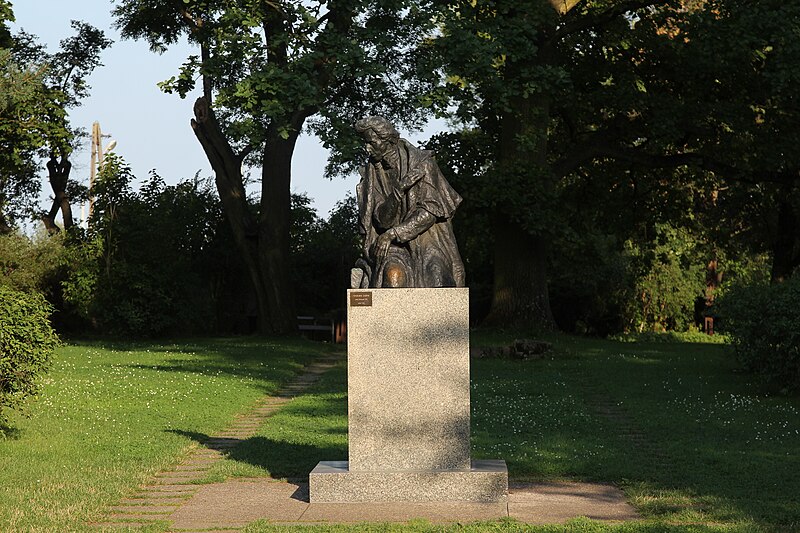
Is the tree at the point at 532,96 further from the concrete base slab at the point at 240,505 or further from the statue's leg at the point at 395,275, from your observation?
the concrete base slab at the point at 240,505

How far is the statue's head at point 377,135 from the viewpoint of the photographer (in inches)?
413

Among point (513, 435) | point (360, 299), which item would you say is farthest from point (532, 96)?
point (360, 299)

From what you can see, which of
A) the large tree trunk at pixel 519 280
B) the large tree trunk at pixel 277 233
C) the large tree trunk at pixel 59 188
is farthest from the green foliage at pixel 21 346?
the large tree trunk at pixel 59 188

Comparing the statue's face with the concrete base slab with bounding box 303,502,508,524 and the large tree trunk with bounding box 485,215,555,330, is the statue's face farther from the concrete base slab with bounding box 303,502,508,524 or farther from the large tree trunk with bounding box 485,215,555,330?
the large tree trunk with bounding box 485,215,555,330

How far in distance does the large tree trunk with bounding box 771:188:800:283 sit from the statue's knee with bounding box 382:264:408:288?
79.8 feet

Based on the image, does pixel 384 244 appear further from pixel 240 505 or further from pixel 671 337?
pixel 671 337

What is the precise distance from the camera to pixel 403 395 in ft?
32.4

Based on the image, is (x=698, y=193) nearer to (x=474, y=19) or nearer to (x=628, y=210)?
(x=628, y=210)

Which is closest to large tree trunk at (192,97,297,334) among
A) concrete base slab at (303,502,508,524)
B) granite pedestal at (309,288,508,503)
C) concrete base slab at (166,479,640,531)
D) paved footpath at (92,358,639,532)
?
paved footpath at (92,358,639,532)

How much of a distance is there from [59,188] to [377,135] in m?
37.2

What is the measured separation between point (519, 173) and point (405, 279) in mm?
19417

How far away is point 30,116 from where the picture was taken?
3159 centimetres

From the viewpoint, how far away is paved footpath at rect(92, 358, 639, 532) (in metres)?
9.00

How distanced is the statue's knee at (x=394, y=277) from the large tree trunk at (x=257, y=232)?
2633cm
